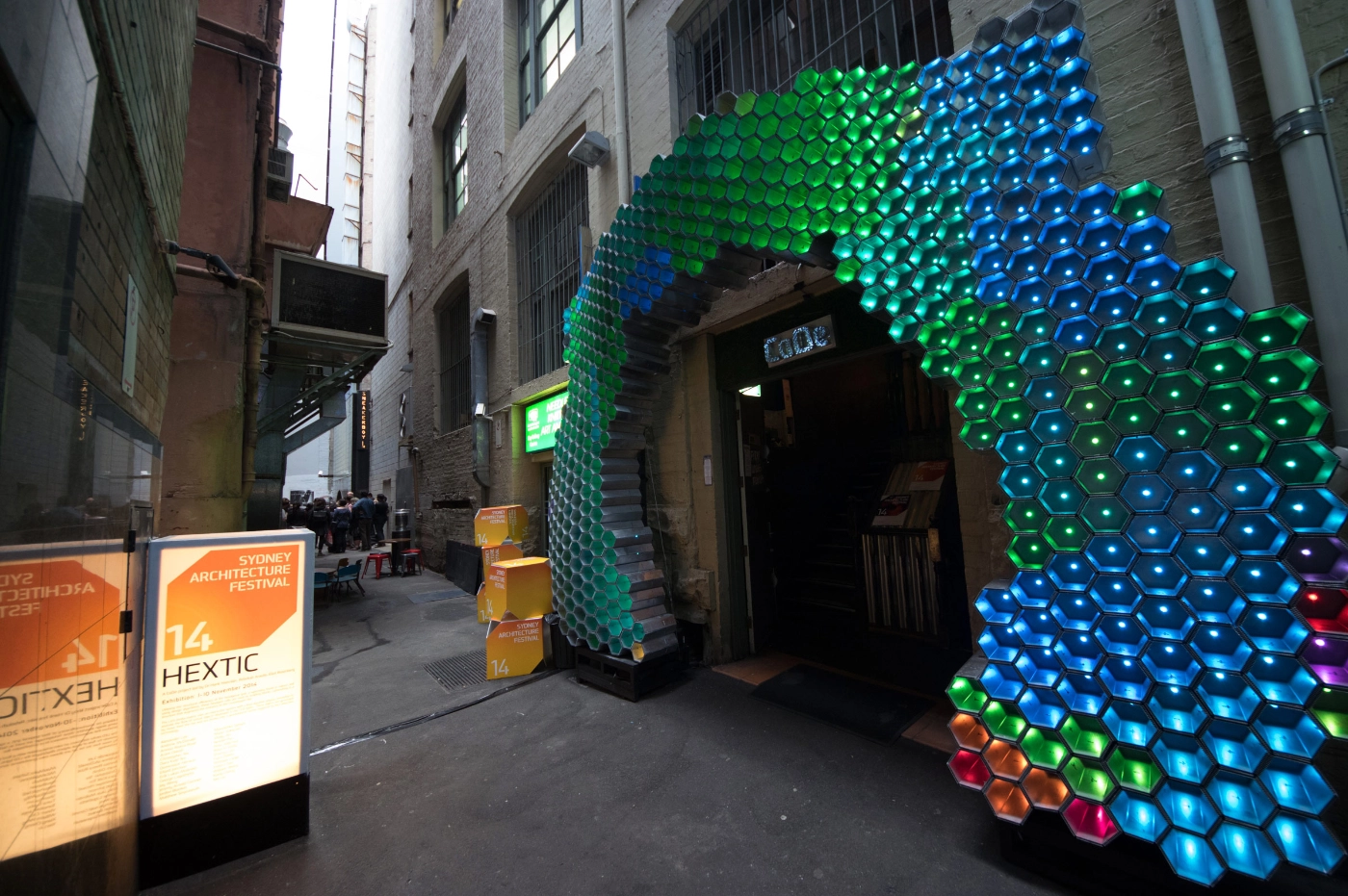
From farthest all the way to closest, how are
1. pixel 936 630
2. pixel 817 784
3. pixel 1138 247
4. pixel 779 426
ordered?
pixel 779 426
pixel 936 630
pixel 817 784
pixel 1138 247

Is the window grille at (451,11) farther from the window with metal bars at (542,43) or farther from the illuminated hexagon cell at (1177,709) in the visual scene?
the illuminated hexagon cell at (1177,709)

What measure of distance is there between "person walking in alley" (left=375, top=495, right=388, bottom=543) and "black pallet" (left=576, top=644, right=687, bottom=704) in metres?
13.5

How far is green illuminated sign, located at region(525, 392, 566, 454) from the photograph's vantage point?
24.2 ft

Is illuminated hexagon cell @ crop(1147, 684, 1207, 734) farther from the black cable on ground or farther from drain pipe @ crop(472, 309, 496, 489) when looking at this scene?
drain pipe @ crop(472, 309, 496, 489)

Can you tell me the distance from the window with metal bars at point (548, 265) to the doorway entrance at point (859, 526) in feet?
11.2

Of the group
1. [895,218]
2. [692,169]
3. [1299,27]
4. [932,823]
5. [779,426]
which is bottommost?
[932,823]

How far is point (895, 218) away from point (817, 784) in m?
3.16

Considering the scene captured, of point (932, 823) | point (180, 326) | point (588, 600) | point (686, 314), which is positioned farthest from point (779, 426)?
point (180, 326)

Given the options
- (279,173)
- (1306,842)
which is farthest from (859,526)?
(279,173)

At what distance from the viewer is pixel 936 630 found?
5102mm

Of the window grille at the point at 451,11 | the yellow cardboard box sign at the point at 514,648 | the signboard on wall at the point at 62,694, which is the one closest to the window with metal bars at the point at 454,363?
Result: the window grille at the point at 451,11

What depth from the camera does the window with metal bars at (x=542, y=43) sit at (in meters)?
7.89

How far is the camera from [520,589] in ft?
17.8

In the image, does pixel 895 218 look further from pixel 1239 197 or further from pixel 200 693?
pixel 200 693
